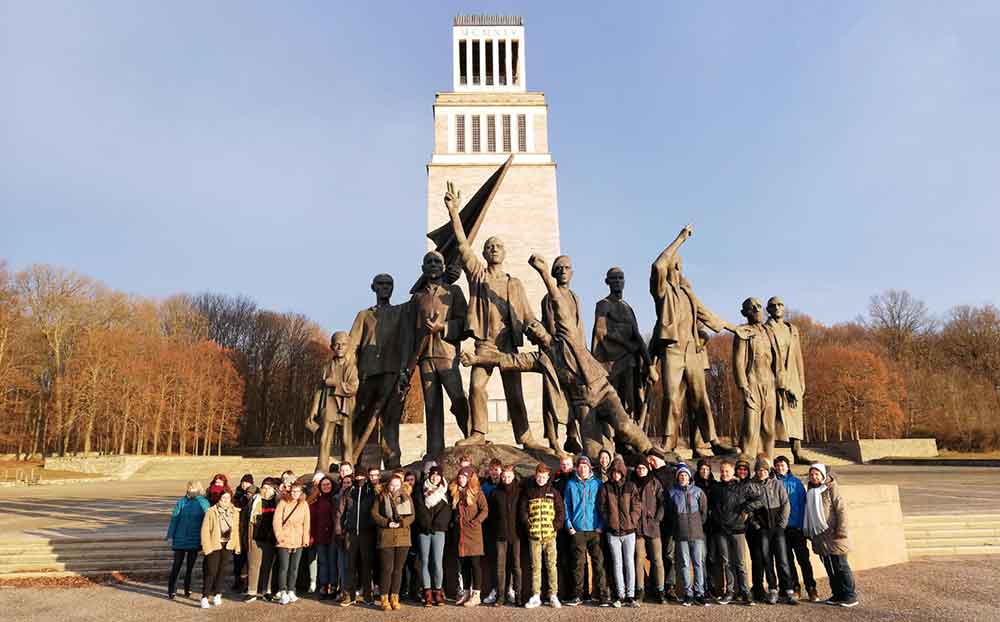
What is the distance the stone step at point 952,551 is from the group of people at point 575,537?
3.06 m

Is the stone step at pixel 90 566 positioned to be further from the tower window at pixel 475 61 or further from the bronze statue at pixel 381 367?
the tower window at pixel 475 61

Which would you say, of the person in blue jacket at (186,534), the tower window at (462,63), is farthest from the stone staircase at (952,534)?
the tower window at (462,63)

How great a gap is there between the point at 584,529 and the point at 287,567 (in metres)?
3.20

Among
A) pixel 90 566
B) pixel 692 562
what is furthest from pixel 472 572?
pixel 90 566

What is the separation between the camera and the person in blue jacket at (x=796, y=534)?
684cm

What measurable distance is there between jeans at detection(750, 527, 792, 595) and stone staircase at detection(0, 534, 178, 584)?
677cm

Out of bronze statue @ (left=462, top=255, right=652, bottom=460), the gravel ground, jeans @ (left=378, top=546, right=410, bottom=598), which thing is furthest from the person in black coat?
bronze statue @ (left=462, top=255, right=652, bottom=460)

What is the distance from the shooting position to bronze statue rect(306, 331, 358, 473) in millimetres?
9688

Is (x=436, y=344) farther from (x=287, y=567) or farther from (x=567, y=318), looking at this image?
(x=287, y=567)

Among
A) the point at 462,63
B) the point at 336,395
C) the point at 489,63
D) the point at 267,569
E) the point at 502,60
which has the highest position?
the point at 502,60

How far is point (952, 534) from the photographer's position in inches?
381

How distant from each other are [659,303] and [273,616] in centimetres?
640

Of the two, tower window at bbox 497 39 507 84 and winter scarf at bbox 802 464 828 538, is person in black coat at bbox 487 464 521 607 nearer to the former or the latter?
winter scarf at bbox 802 464 828 538

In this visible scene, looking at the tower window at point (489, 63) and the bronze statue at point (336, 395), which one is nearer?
the bronze statue at point (336, 395)
